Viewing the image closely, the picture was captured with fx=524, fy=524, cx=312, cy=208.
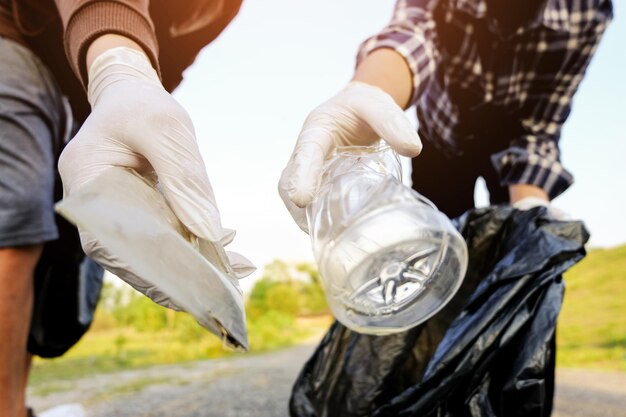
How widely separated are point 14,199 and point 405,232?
94 centimetres

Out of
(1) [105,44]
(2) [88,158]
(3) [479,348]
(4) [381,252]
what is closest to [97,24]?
(1) [105,44]

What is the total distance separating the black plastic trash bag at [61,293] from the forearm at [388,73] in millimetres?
1160

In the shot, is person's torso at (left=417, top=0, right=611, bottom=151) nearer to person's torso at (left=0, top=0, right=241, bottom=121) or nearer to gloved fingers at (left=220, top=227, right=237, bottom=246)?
person's torso at (left=0, top=0, right=241, bottom=121)

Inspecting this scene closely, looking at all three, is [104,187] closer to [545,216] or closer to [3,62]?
[3,62]

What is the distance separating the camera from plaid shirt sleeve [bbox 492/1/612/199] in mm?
1521

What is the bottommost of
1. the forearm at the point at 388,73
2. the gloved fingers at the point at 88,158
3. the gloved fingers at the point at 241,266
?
the gloved fingers at the point at 241,266

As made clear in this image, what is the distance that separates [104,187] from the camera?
628 millimetres

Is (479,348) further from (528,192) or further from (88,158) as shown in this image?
(88,158)

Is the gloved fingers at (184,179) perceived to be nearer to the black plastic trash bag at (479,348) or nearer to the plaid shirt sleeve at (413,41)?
the black plastic trash bag at (479,348)

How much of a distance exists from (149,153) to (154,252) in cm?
20

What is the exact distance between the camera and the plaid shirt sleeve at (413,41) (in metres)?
1.35

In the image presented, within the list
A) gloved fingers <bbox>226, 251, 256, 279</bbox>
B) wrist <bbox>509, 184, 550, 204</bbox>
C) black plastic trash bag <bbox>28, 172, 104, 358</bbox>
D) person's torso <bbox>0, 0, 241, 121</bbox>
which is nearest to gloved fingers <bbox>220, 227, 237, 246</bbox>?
gloved fingers <bbox>226, 251, 256, 279</bbox>

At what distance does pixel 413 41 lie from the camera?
4.50 ft

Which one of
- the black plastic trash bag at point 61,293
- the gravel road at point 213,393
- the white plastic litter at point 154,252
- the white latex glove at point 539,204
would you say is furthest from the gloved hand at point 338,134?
the gravel road at point 213,393
